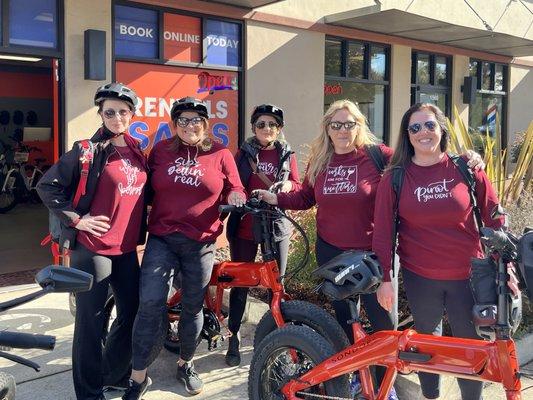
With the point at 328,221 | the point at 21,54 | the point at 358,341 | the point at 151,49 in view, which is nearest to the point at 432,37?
the point at 151,49

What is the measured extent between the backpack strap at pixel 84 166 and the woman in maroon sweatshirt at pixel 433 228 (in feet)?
5.16

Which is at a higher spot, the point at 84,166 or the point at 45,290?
the point at 84,166

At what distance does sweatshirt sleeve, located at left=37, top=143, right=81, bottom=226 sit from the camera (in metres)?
3.13

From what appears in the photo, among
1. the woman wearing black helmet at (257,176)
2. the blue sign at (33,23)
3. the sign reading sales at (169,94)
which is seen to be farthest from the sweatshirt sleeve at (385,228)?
the blue sign at (33,23)

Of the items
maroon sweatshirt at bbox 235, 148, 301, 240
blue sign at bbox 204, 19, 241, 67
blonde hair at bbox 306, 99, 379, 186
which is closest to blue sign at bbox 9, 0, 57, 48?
blue sign at bbox 204, 19, 241, 67

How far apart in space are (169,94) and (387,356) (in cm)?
538

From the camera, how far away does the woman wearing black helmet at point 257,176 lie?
13.4ft

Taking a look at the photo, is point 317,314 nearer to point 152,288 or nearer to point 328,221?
point 328,221

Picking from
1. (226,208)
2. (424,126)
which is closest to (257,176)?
(226,208)

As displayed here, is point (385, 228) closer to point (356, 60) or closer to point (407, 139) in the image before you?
point (407, 139)

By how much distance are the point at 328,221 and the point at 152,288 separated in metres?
1.09

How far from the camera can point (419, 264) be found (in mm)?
2922

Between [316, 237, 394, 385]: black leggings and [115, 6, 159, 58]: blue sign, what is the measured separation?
14.8ft

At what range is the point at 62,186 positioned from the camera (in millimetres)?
3205
